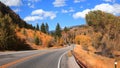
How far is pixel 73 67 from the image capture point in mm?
18750

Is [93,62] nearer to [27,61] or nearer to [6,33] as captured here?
[27,61]

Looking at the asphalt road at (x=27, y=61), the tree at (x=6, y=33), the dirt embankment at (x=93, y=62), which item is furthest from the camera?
the tree at (x=6, y=33)

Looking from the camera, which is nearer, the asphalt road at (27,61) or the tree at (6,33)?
the asphalt road at (27,61)

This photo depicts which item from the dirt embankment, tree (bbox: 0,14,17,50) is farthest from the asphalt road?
tree (bbox: 0,14,17,50)

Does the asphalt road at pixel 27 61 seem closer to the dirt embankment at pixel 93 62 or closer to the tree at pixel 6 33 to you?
the dirt embankment at pixel 93 62

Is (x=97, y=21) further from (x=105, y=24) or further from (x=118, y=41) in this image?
(x=118, y=41)

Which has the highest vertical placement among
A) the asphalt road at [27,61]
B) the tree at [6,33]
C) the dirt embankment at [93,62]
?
the tree at [6,33]

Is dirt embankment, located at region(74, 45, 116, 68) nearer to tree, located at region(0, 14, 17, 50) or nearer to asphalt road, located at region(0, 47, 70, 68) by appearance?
asphalt road, located at region(0, 47, 70, 68)

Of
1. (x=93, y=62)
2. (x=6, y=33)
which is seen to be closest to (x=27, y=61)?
(x=93, y=62)

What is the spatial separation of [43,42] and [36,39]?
37.0ft

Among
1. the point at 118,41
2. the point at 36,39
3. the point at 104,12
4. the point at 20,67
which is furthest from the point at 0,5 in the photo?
the point at 20,67

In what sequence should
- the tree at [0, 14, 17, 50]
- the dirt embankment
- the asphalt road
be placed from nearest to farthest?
the asphalt road → the dirt embankment → the tree at [0, 14, 17, 50]

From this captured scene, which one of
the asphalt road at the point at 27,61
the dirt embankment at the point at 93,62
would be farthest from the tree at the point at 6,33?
the dirt embankment at the point at 93,62

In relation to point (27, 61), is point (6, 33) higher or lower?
higher
